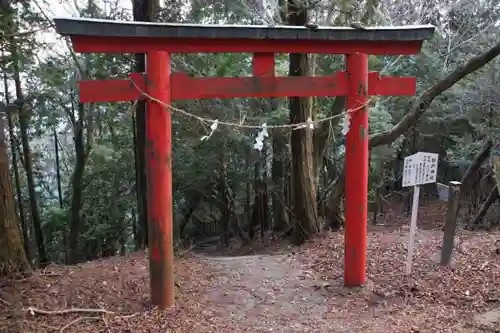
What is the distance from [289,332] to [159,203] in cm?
171

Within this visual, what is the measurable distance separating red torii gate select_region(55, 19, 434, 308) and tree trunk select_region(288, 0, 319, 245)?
2.25 m

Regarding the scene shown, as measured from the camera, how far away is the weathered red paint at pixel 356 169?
15.4ft

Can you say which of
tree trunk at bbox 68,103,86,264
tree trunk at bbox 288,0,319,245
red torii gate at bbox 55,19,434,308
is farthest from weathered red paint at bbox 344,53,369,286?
tree trunk at bbox 68,103,86,264

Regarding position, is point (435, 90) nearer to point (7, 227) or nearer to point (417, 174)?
point (417, 174)

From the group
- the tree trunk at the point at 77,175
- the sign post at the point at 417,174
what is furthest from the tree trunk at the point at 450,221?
the tree trunk at the point at 77,175

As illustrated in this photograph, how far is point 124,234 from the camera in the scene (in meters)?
14.0

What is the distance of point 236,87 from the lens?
440 cm

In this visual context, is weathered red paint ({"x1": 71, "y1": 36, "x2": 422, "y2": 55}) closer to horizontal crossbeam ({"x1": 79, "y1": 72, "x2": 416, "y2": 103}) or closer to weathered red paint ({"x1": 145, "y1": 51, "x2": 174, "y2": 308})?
weathered red paint ({"x1": 145, "y1": 51, "x2": 174, "y2": 308})

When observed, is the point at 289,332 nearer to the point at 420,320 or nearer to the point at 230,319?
the point at 230,319

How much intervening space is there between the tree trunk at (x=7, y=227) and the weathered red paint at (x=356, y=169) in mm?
3482

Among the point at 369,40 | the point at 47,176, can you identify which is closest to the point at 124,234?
the point at 47,176

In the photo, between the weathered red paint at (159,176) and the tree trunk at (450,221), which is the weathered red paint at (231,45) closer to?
the weathered red paint at (159,176)

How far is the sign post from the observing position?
4793 millimetres

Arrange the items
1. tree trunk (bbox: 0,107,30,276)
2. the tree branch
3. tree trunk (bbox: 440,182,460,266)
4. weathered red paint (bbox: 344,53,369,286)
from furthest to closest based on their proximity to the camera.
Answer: the tree branch, tree trunk (bbox: 440,182,460,266), weathered red paint (bbox: 344,53,369,286), tree trunk (bbox: 0,107,30,276)
